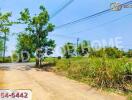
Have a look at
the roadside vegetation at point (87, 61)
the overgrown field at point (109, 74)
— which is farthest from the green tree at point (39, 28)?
the overgrown field at point (109, 74)

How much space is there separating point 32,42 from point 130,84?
79.1ft

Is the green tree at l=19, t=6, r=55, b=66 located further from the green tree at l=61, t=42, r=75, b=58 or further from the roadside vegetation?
the green tree at l=61, t=42, r=75, b=58

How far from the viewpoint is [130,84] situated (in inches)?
613

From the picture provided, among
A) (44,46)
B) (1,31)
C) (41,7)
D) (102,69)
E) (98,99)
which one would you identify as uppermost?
(41,7)

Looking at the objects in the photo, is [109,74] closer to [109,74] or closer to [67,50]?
[109,74]

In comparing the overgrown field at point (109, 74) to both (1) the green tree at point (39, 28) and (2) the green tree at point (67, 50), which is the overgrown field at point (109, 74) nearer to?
(1) the green tree at point (39, 28)

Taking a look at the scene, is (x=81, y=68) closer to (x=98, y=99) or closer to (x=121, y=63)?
(x=121, y=63)

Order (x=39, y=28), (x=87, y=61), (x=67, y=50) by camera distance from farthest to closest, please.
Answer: (x=67, y=50) → (x=39, y=28) → (x=87, y=61)

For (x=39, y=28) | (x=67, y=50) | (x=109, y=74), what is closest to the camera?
(x=109, y=74)

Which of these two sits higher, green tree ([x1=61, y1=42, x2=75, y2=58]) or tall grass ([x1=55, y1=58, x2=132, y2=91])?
green tree ([x1=61, y1=42, x2=75, y2=58])

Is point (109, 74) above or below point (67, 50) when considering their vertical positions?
below

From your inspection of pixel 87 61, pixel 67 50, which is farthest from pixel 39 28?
pixel 67 50

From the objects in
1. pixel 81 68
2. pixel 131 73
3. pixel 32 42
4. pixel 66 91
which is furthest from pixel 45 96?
pixel 32 42

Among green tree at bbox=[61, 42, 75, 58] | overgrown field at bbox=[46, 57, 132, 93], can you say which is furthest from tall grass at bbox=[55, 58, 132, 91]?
green tree at bbox=[61, 42, 75, 58]
